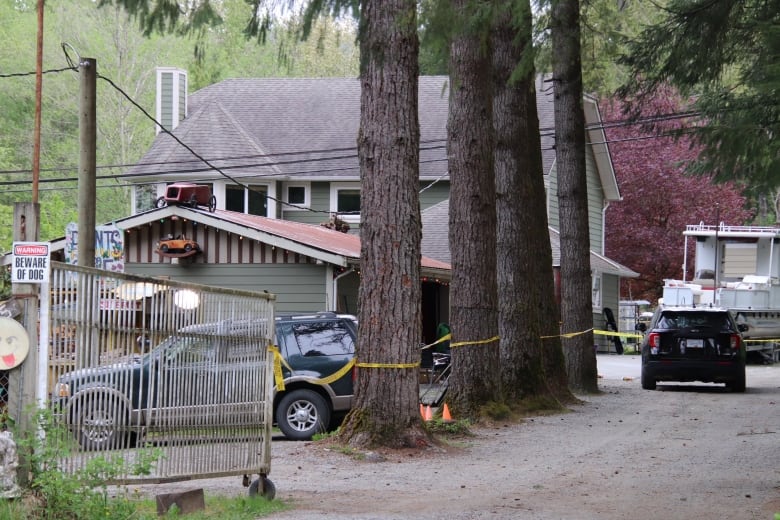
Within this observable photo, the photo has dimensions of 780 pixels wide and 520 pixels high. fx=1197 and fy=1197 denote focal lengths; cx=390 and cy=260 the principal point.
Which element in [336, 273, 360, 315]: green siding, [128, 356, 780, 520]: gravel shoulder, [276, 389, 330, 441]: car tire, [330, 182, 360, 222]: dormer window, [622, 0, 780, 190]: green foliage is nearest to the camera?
[128, 356, 780, 520]: gravel shoulder

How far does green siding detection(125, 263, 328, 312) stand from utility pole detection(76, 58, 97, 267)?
23.3 ft

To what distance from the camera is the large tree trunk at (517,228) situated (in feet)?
65.2

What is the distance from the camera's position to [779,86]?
11.7m

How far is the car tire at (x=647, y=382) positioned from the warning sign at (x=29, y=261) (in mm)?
18439

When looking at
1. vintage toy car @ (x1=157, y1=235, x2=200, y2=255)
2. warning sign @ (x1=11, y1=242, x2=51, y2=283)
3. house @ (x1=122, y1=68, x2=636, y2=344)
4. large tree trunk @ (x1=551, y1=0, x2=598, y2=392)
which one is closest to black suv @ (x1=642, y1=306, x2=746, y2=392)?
large tree trunk @ (x1=551, y1=0, x2=598, y2=392)

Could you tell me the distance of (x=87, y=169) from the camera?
1858 centimetres

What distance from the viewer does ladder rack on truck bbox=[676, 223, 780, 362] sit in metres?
36.4

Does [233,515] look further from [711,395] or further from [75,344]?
[711,395]

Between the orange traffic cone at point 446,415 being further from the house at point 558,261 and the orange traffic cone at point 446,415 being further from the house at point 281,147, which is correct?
the house at point 281,147

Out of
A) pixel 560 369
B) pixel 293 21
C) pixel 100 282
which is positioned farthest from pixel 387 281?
pixel 560 369

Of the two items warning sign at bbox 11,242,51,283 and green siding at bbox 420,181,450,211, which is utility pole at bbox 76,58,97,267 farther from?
green siding at bbox 420,181,450,211

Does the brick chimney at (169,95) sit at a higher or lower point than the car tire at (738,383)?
higher

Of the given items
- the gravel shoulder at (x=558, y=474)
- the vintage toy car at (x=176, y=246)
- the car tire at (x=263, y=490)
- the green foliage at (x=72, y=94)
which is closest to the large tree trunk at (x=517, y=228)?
the gravel shoulder at (x=558, y=474)

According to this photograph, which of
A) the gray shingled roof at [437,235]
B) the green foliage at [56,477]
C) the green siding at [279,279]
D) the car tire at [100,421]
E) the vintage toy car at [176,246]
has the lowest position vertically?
the green foliage at [56,477]
